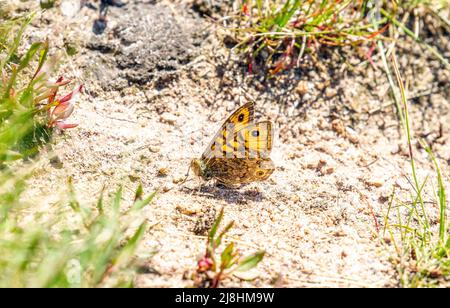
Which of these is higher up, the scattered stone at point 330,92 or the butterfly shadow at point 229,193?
the scattered stone at point 330,92

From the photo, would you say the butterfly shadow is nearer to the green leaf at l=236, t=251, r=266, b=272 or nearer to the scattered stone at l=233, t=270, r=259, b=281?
the scattered stone at l=233, t=270, r=259, b=281

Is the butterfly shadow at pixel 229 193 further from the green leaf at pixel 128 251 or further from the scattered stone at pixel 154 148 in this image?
the green leaf at pixel 128 251

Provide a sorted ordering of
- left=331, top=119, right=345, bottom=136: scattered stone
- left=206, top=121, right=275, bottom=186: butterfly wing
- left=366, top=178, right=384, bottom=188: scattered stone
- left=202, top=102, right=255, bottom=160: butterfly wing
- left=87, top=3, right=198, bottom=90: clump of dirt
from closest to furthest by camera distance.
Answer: left=202, top=102, right=255, bottom=160: butterfly wing → left=206, top=121, right=275, bottom=186: butterfly wing → left=366, top=178, right=384, bottom=188: scattered stone → left=87, top=3, right=198, bottom=90: clump of dirt → left=331, top=119, right=345, bottom=136: scattered stone

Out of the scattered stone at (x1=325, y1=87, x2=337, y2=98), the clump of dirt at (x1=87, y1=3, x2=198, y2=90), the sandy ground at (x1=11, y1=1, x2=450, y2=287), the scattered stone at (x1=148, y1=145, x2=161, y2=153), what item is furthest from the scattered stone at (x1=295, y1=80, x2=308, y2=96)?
the scattered stone at (x1=148, y1=145, x2=161, y2=153)

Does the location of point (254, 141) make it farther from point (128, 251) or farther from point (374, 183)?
point (128, 251)

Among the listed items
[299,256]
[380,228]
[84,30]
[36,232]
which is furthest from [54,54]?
[380,228]

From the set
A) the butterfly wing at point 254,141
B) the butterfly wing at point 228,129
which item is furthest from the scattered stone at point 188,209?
the butterfly wing at point 254,141
